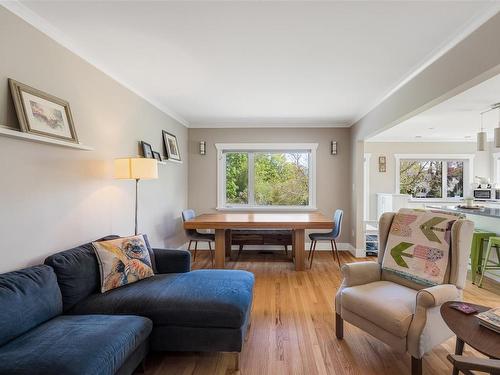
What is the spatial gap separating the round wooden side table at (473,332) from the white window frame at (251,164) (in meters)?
3.75

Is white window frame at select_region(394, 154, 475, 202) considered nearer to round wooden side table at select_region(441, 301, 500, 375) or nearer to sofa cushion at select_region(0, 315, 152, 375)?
round wooden side table at select_region(441, 301, 500, 375)

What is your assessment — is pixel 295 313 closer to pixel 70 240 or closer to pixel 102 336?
pixel 102 336

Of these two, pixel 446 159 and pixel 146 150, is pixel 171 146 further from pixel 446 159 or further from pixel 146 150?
pixel 446 159

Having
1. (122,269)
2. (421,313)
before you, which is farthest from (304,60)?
(122,269)

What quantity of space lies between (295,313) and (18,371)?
2.16m

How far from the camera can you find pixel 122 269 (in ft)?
7.49

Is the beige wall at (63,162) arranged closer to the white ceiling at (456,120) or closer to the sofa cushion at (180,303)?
the sofa cushion at (180,303)

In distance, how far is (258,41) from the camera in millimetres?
2275

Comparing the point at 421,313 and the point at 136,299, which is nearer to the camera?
the point at 421,313

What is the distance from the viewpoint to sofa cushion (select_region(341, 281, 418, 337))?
1.82 m

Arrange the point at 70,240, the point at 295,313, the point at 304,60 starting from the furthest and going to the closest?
the point at 295,313, the point at 304,60, the point at 70,240

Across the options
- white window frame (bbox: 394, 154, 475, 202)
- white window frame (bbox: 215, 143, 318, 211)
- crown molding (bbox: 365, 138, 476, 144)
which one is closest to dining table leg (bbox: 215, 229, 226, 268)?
white window frame (bbox: 215, 143, 318, 211)

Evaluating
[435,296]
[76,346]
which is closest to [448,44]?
[435,296]

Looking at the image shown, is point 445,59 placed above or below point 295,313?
above
